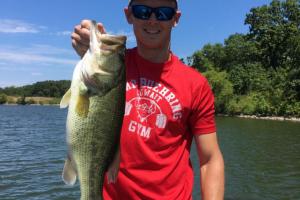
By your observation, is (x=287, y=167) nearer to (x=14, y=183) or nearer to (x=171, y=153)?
(x=14, y=183)

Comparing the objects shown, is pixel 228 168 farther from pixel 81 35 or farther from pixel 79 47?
pixel 81 35

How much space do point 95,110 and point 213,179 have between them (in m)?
1.34

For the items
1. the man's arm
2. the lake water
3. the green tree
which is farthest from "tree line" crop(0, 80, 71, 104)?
the man's arm

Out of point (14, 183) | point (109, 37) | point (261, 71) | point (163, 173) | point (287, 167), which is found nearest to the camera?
point (109, 37)

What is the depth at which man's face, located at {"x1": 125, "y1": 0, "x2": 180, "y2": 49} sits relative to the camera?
3346 mm

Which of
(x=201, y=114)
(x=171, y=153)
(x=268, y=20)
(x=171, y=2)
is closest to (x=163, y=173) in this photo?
(x=171, y=153)

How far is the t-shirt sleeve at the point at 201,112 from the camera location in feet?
11.4

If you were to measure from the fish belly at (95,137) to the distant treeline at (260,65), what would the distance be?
54.8 metres

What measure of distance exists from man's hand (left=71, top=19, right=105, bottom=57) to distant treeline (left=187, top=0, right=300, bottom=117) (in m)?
54.8

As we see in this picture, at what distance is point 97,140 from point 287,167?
19.8m

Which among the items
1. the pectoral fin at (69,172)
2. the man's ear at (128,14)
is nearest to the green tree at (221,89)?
the man's ear at (128,14)

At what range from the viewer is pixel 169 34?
348 centimetres

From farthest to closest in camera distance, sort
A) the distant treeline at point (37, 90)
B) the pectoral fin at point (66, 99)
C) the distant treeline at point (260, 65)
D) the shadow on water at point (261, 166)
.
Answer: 1. the distant treeline at point (37, 90)
2. the distant treeline at point (260, 65)
3. the shadow on water at point (261, 166)
4. the pectoral fin at point (66, 99)

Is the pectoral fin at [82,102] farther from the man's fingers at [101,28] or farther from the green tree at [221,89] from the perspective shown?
the green tree at [221,89]
